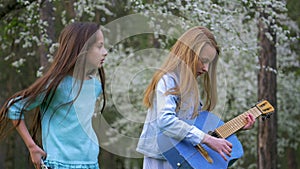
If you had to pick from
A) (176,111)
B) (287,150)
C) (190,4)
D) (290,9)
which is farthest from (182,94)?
(287,150)

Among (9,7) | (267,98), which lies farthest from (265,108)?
(267,98)

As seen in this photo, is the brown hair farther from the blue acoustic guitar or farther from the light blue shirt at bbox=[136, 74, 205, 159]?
the blue acoustic guitar

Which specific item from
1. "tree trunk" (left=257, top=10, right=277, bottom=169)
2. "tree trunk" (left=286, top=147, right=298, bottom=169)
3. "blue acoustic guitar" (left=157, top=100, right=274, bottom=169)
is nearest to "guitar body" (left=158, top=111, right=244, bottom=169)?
"blue acoustic guitar" (left=157, top=100, right=274, bottom=169)

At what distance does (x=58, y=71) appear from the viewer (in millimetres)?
3797

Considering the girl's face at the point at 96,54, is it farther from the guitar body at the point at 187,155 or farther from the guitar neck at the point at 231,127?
the guitar neck at the point at 231,127

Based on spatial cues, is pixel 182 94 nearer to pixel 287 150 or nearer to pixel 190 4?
pixel 190 4

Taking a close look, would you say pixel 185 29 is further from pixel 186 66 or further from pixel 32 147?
pixel 32 147

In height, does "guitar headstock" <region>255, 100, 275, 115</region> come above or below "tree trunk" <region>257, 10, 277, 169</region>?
above

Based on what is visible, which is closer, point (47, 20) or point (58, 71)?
point (58, 71)

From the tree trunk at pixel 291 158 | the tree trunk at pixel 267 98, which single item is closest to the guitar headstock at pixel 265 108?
the tree trunk at pixel 267 98

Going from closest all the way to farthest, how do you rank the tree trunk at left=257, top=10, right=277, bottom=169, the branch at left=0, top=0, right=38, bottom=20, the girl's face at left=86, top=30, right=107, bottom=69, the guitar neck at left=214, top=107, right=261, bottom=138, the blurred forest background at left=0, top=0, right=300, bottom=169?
the girl's face at left=86, top=30, right=107, bottom=69
the guitar neck at left=214, top=107, right=261, bottom=138
the blurred forest background at left=0, top=0, right=300, bottom=169
the branch at left=0, top=0, right=38, bottom=20
the tree trunk at left=257, top=10, right=277, bottom=169

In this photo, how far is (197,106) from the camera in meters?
4.16

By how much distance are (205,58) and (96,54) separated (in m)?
0.70

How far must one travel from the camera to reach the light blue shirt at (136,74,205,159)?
393 cm
